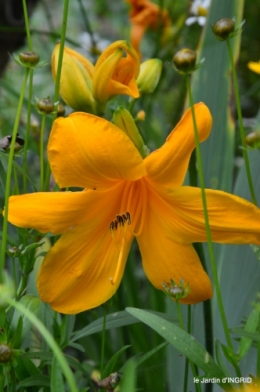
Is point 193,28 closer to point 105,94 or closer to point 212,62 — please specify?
point 212,62

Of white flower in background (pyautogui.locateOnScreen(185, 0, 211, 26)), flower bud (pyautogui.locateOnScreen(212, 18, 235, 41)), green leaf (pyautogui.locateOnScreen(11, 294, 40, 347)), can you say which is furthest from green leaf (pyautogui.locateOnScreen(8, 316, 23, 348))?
white flower in background (pyautogui.locateOnScreen(185, 0, 211, 26))

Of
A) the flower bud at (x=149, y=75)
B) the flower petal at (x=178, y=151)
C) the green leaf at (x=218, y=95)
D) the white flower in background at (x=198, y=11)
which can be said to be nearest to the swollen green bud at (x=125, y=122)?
the flower petal at (x=178, y=151)

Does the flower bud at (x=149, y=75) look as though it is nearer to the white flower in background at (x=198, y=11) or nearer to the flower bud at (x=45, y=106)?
the flower bud at (x=45, y=106)

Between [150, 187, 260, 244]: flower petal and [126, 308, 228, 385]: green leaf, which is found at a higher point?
[150, 187, 260, 244]: flower petal

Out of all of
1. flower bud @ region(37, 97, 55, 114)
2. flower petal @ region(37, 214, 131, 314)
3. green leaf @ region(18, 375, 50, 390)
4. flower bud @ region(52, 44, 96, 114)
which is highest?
flower bud @ region(52, 44, 96, 114)

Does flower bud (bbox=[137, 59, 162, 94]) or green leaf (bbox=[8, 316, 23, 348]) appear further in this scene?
flower bud (bbox=[137, 59, 162, 94])

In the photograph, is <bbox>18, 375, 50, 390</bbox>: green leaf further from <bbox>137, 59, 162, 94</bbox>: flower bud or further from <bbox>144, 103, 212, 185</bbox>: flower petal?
<bbox>137, 59, 162, 94</bbox>: flower bud

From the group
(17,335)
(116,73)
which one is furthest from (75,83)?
(17,335)
